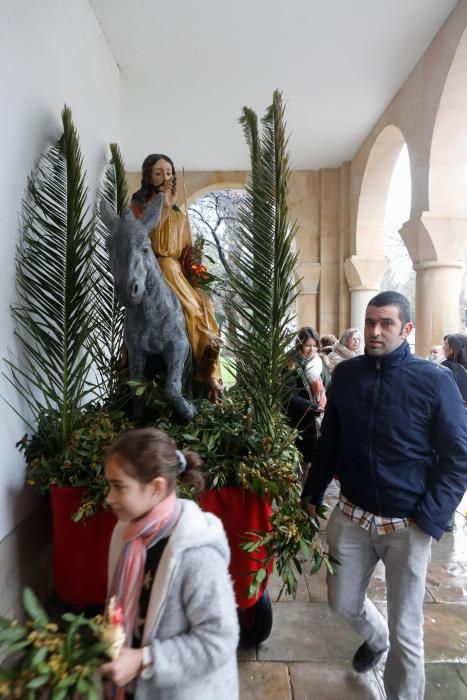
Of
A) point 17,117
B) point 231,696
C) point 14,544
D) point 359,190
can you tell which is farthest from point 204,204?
point 231,696

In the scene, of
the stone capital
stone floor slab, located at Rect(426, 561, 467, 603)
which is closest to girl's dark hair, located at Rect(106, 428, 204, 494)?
stone floor slab, located at Rect(426, 561, 467, 603)

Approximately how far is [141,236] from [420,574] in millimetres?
1821

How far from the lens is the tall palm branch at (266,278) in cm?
251

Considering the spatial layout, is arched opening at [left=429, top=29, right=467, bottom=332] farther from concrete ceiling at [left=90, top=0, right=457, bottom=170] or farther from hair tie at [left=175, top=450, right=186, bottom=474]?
hair tie at [left=175, top=450, right=186, bottom=474]

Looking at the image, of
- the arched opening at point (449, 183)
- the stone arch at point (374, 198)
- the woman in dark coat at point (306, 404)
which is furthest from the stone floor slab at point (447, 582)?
the stone arch at point (374, 198)

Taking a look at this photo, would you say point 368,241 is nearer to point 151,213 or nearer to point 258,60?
point 258,60

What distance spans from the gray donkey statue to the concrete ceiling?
3.05 m

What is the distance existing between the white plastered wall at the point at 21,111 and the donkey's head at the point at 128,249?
55 cm

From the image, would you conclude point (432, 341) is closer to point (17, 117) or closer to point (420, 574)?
point (420, 574)

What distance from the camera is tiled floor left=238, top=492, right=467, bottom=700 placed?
2084 mm

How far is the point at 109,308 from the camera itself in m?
3.27

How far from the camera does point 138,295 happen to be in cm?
212

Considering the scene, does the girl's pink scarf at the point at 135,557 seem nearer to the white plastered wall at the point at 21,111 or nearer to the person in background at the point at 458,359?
the white plastered wall at the point at 21,111

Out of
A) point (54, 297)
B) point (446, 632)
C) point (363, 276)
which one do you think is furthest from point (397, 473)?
point (363, 276)
